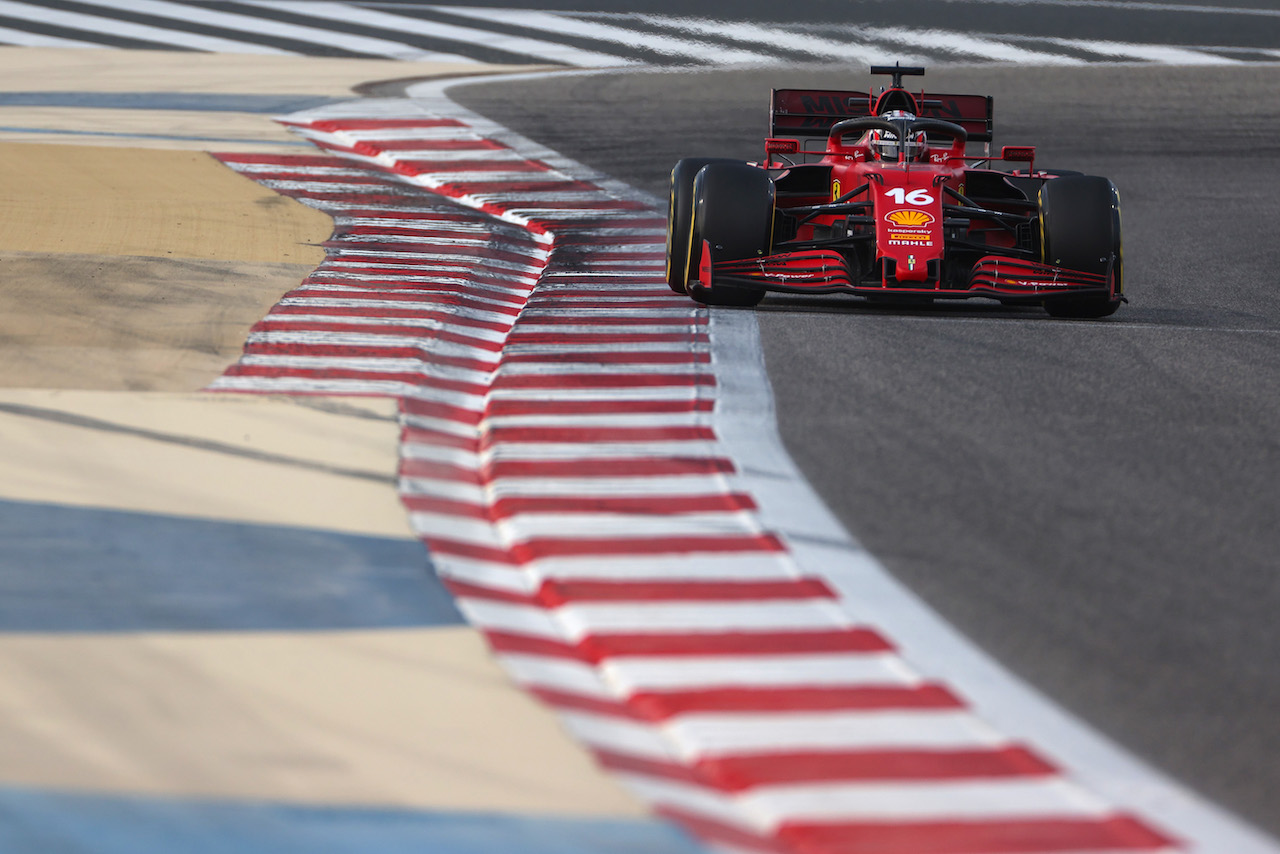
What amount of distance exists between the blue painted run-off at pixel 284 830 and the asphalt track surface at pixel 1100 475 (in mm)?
1221

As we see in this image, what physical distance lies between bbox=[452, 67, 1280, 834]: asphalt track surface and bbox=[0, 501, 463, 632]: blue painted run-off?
142 centimetres

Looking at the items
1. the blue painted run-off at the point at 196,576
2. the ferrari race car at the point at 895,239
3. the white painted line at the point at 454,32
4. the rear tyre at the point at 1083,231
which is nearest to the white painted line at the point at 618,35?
the white painted line at the point at 454,32

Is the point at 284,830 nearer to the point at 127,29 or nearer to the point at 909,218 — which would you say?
the point at 909,218

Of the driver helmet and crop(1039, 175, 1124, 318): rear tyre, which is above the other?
the driver helmet

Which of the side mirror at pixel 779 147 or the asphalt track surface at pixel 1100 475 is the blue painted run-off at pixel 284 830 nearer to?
the asphalt track surface at pixel 1100 475

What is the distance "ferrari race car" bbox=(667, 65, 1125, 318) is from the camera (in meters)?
8.20

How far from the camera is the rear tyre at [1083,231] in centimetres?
840

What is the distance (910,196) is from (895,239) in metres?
0.30

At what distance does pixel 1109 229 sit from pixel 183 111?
10.6m

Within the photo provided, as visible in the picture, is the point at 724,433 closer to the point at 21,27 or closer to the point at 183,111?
the point at 183,111

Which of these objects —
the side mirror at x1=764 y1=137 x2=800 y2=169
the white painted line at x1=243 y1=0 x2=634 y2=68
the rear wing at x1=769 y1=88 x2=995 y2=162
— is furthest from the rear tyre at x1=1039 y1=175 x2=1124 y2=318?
the white painted line at x1=243 y1=0 x2=634 y2=68

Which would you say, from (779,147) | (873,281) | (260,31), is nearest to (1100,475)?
(873,281)

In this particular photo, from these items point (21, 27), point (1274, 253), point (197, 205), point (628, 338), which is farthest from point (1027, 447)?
point (21, 27)

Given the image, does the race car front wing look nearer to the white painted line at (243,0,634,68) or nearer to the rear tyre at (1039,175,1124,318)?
the rear tyre at (1039,175,1124,318)
